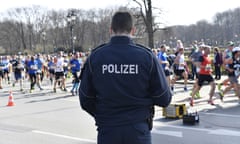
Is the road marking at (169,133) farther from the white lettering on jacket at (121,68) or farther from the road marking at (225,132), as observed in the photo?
the white lettering on jacket at (121,68)

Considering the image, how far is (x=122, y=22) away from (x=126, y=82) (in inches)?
18.2

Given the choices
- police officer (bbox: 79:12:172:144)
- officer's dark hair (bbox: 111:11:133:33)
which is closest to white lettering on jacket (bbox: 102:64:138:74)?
police officer (bbox: 79:12:172:144)

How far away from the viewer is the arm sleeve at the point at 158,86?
9.43 feet

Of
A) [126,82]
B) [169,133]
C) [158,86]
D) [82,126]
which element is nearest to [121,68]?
[126,82]

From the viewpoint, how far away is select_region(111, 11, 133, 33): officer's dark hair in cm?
288

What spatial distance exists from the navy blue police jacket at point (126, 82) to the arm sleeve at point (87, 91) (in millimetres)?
65

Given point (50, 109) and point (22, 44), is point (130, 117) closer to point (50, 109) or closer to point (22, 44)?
point (50, 109)

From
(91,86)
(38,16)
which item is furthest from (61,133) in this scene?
(38,16)

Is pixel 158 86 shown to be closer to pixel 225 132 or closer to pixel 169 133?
pixel 169 133

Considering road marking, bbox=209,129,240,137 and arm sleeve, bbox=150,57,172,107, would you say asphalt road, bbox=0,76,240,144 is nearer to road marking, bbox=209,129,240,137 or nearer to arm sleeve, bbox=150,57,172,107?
road marking, bbox=209,129,240,137

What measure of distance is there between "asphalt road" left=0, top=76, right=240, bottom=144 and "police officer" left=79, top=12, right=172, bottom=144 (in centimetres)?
420

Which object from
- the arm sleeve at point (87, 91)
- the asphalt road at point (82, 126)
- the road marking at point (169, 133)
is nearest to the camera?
the arm sleeve at point (87, 91)

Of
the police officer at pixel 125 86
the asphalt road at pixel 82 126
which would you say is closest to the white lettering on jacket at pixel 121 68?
the police officer at pixel 125 86

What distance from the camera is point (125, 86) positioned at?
2857mm
